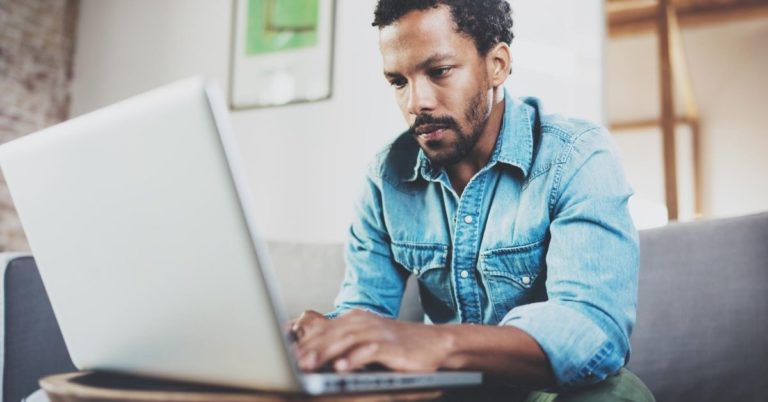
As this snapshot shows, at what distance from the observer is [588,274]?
2.87 ft

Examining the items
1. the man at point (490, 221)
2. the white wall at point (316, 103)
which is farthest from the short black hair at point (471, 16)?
the white wall at point (316, 103)

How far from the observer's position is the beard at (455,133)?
3.64 ft

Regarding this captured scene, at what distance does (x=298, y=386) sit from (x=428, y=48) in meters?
0.71

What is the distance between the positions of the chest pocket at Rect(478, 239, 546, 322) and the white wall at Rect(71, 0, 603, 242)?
1.28 metres

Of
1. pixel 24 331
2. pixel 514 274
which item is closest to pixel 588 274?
pixel 514 274

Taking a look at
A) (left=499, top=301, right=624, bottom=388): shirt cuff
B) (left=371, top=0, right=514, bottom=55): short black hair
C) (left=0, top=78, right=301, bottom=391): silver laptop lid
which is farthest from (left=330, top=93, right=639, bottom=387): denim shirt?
(left=0, top=78, right=301, bottom=391): silver laptop lid

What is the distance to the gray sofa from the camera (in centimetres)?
133

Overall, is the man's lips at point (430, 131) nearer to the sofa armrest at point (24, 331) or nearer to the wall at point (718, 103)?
the sofa armrest at point (24, 331)

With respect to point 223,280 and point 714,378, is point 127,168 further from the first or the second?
point 714,378

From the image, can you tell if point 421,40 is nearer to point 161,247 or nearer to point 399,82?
point 399,82

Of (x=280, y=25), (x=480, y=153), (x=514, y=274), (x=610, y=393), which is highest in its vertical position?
(x=280, y=25)

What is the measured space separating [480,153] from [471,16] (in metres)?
0.24

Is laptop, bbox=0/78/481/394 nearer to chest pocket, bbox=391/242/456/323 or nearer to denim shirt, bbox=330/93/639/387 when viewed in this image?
denim shirt, bbox=330/93/639/387

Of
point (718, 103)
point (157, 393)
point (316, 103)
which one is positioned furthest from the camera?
point (718, 103)
